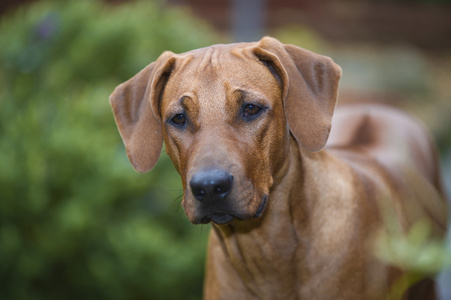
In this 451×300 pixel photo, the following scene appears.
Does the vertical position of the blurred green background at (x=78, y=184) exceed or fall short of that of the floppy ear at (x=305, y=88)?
it falls short

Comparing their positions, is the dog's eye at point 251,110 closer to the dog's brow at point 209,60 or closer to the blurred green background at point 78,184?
the dog's brow at point 209,60

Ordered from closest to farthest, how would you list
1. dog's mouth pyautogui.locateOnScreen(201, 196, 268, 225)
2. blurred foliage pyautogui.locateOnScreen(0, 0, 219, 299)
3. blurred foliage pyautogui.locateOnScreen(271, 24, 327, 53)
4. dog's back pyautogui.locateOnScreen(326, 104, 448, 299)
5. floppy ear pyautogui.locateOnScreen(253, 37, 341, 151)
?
dog's mouth pyautogui.locateOnScreen(201, 196, 268, 225) < floppy ear pyautogui.locateOnScreen(253, 37, 341, 151) < dog's back pyautogui.locateOnScreen(326, 104, 448, 299) < blurred foliage pyautogui.locateOnScreen(0, 0, 219, 299) < blurred foliage pyautogui.locateOnScreen(271, 24, 327, 53)

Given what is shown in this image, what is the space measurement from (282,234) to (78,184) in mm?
2309

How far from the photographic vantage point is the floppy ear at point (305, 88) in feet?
9.05

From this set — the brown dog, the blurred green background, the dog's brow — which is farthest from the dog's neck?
the blurred green background

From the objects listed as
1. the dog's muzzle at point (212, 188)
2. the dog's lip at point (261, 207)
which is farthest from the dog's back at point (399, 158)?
the dog's muzzle at point (212, 188)

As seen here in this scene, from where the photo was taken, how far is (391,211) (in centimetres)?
327

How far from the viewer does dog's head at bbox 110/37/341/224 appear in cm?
249

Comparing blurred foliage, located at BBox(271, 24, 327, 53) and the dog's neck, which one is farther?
blurred foliage, located at BBox(271, 24, 327, 53)

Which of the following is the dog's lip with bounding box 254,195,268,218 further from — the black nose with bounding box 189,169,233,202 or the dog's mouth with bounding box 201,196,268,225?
the black nose with bounding box 189,169,233,202

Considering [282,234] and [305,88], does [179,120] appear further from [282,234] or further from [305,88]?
[282,234]

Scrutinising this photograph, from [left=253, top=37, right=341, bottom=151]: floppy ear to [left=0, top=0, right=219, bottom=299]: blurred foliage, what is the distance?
2.19 m

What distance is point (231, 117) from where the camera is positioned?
8.65ft

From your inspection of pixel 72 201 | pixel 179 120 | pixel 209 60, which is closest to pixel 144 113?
pixel 179 120
